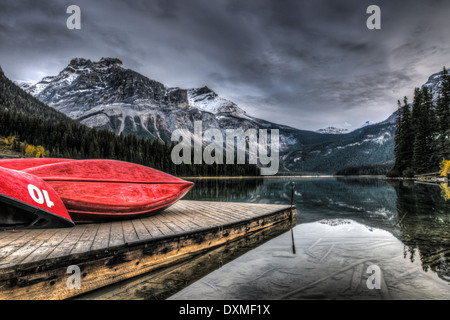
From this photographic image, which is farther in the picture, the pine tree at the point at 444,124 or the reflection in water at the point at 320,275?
the pine tree at the point at 444,124

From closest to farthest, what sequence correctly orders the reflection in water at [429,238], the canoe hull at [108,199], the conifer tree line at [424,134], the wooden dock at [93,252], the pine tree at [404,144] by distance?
1. the wooden dock at [93,252]
2. the reflection in water at [429,238]
3. the canoe hull at [108,199]
4. the conifer tree line at [424,134]
5. the pine tree at [404,144]

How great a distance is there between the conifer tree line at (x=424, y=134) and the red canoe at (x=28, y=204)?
50.9 metres

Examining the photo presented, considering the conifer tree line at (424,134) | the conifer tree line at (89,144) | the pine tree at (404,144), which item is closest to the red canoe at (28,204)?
the conifer tree line at (424,134)

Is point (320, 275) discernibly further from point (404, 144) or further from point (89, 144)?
point (89, 144)

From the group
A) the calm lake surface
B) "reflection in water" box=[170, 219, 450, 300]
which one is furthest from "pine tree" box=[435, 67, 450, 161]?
"reflection in water" box=[170, 219, 450, 300]

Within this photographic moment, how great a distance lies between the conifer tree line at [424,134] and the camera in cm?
4181

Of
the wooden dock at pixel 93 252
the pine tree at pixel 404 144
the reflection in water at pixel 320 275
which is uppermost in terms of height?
the pine tree at pixel 404 144

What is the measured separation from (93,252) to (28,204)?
5.72 feet

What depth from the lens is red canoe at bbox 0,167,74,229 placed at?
441cm

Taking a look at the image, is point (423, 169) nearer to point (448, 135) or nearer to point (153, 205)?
point (448, 135)

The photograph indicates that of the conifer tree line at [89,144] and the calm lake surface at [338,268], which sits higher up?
the conifer tree line at [89,144]

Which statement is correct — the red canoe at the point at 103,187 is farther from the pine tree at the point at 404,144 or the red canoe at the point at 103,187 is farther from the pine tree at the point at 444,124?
the pine tree at the point at 404,144

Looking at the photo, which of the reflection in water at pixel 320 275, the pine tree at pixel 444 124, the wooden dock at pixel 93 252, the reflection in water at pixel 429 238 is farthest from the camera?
the pine tree at pixel 444 124

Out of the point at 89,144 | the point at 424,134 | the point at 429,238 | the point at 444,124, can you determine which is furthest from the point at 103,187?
the point at 89,144
